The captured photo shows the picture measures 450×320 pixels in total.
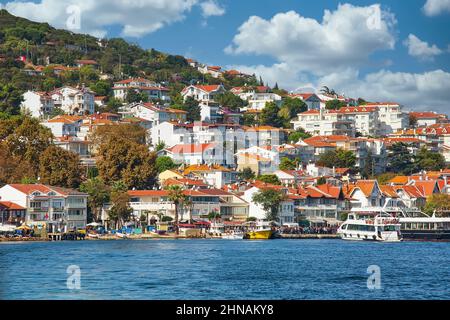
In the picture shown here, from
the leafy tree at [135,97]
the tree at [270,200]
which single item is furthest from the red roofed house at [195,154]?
the leafy tree at [135,97]

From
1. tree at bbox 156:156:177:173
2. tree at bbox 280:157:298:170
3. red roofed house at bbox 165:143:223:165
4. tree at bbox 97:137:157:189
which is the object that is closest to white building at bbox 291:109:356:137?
tree at bbox 280:157:298:170

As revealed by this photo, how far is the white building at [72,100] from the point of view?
122 meters

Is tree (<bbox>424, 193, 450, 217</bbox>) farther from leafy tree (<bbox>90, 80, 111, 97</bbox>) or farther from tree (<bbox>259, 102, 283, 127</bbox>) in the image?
leafy tree (<bbox>90, 80, 111, 97</bbox>)

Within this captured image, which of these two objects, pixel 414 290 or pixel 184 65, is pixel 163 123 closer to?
pixel 184 65

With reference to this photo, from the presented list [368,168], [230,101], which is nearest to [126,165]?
[368,168]

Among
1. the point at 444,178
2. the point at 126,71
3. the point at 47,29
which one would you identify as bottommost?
the point at 444,178

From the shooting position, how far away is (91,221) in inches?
3120

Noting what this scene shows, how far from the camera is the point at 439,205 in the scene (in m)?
91.6

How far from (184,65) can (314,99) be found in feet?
115

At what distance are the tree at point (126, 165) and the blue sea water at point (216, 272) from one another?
2309 centimetres

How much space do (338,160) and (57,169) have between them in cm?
3988

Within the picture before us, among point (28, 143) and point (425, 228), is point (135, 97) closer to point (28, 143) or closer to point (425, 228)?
point (28, 143)

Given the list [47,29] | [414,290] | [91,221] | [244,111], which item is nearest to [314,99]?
[244,111]

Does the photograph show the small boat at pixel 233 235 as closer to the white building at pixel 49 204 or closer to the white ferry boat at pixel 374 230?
the white ferry boat at pixel 374 230
